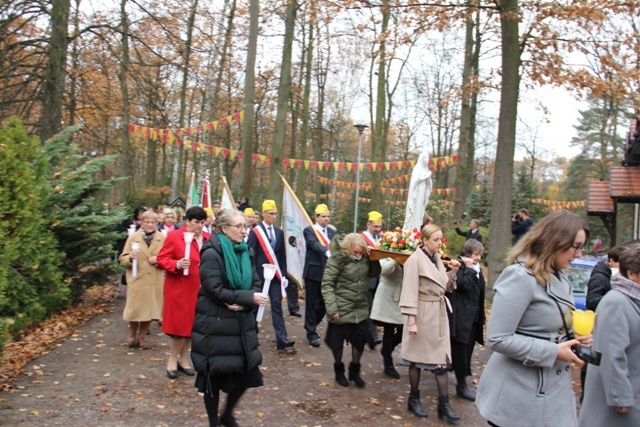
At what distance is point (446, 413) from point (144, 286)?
4.18 m

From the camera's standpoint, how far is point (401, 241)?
6758 mm

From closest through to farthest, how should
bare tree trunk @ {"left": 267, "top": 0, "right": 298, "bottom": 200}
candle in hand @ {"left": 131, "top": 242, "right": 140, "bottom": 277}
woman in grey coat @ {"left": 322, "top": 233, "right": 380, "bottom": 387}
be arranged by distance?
1. woman in grey coat @ {"left": 322, "top": 233, "right": 380, "bottom": 387}
2. candle in hand @ {"left": 131, "top": 242, "right": 140, "bottom": 277}
3. bare tree trunk @ {"left": 267, "top": 0, "right": 298, "bottom": 200}

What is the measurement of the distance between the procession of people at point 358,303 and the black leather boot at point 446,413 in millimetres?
11

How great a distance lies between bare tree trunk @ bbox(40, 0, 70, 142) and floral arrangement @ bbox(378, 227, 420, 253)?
7.76m

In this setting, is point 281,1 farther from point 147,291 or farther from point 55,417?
point 55,417

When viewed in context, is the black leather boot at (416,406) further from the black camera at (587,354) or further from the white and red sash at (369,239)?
the black camera at (587,354)

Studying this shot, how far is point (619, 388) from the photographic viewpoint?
10.3 ft

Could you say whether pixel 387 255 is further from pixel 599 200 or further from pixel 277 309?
pixel 599 200

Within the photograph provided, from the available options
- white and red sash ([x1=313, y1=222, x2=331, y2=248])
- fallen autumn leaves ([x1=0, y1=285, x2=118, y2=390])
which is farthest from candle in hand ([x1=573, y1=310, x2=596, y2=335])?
white and red sash ([x1=313, y1=222, x2=331, y2=248])

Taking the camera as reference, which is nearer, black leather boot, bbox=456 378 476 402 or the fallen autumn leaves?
the fallen autumn leaves

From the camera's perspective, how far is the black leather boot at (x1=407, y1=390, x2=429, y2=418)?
227 inches

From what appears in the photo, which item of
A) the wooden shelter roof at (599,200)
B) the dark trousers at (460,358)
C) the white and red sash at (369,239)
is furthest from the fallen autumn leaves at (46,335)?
the wooden shelter roof at (599,200)

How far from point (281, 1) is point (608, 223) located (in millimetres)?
13985

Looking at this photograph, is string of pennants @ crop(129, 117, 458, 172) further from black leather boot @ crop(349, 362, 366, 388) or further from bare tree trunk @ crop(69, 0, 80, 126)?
black leather boot @ crop(349, 362, 366, 388)
